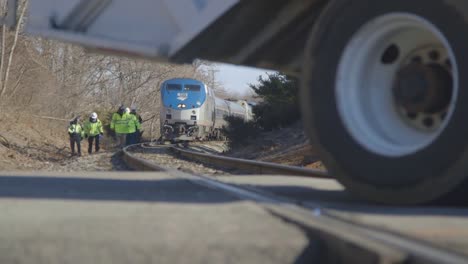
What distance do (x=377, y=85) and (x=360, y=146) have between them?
0.46m

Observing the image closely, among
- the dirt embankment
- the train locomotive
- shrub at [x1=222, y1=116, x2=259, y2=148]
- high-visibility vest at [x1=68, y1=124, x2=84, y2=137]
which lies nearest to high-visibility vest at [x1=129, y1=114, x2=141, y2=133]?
high-visibility vest at [x1=68, y1=124, x2=84, y2=137]

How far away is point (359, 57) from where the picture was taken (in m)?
4.24

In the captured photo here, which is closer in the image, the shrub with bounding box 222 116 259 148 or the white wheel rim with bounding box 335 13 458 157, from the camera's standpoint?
the white wheel rim with bounding box 335 13 458 157

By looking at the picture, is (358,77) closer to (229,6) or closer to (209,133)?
(229,6)

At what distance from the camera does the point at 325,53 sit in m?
4.21

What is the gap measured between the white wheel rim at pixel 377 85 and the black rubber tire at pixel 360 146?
0.17 ft

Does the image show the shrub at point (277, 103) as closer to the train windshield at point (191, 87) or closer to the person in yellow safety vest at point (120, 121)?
the person in yellow safety vest at point (120, 121)

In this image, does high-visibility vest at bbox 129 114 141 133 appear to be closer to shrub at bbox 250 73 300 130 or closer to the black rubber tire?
shrub at bbox 250 73 300 130

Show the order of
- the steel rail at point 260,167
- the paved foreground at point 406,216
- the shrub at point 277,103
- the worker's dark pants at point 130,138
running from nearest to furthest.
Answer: the paved foreground at point 406,216 < the steel rail at point 260,167 < the shrub at point 277,103 < the worker's dark pants at point 130,138

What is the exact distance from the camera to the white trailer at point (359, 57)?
11.9 feet

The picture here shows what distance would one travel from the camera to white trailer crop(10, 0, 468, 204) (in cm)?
363

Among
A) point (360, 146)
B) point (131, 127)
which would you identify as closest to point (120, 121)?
point (131, 127)

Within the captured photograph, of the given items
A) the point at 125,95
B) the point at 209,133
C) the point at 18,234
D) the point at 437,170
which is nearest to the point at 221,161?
the point at 437,170

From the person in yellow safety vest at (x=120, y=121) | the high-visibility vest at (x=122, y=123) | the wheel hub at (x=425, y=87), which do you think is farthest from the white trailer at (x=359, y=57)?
the high-visibility vest at (x=122, y=123)
